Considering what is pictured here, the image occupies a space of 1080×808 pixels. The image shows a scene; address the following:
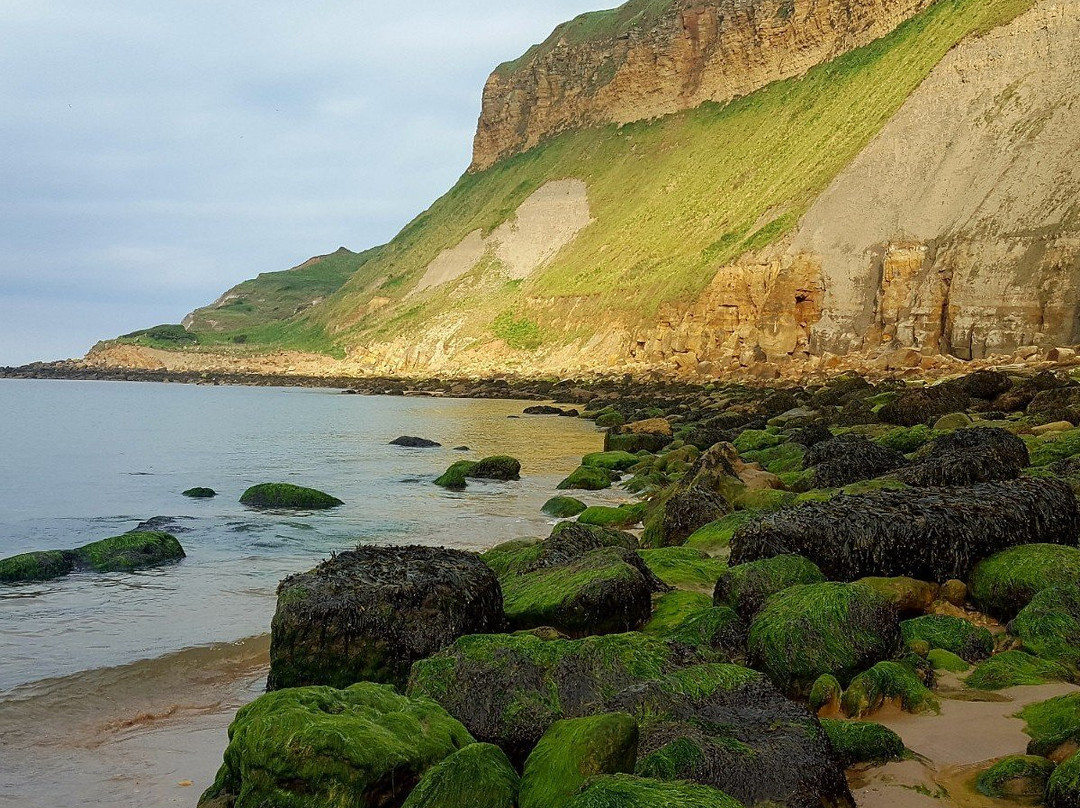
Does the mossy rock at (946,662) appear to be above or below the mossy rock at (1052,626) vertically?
below

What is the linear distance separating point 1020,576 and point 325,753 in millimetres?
4886

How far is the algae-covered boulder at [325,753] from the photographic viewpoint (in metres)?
3.79

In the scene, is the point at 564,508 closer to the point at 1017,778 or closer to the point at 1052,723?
the point at 1052,723

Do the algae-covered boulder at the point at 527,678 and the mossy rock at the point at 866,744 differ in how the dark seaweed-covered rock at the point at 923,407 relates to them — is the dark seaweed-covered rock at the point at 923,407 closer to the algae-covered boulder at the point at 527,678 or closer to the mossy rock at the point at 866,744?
the algae-covered boulder at the point at 527,678

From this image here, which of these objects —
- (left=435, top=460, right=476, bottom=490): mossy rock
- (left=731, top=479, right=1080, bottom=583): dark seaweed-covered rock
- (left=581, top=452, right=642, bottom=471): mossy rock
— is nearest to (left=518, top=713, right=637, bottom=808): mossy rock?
(left=731, top=479, right=1080, bottom=583): dark seaweed-covered rock

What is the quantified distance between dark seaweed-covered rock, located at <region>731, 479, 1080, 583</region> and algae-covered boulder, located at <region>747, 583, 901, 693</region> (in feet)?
4.11

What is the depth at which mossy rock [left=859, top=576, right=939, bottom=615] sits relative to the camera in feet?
20.2

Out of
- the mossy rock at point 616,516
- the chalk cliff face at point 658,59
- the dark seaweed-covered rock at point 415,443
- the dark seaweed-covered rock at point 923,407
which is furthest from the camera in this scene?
the chalk cliff face at point 658,59

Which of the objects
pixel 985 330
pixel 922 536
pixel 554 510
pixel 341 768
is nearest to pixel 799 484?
pixel 554 510

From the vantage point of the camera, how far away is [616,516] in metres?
12.3

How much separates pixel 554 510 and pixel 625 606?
26.2 feet

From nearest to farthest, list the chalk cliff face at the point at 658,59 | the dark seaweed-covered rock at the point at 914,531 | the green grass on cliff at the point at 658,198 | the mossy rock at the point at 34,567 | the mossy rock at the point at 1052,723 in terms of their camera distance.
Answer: the mossy rock at the point at 1052,723 → the dark seaweed-covered rock at the point at 914,531 → the mossy rock at the point at 34,567 → the green grass on cliff at the point at 658,198 → the chalk cliff face at the point at 658,59

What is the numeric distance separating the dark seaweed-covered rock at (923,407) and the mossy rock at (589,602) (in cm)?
1415

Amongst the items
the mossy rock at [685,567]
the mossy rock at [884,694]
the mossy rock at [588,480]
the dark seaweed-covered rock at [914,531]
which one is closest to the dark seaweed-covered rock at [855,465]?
the mossy rock at [685,567]
